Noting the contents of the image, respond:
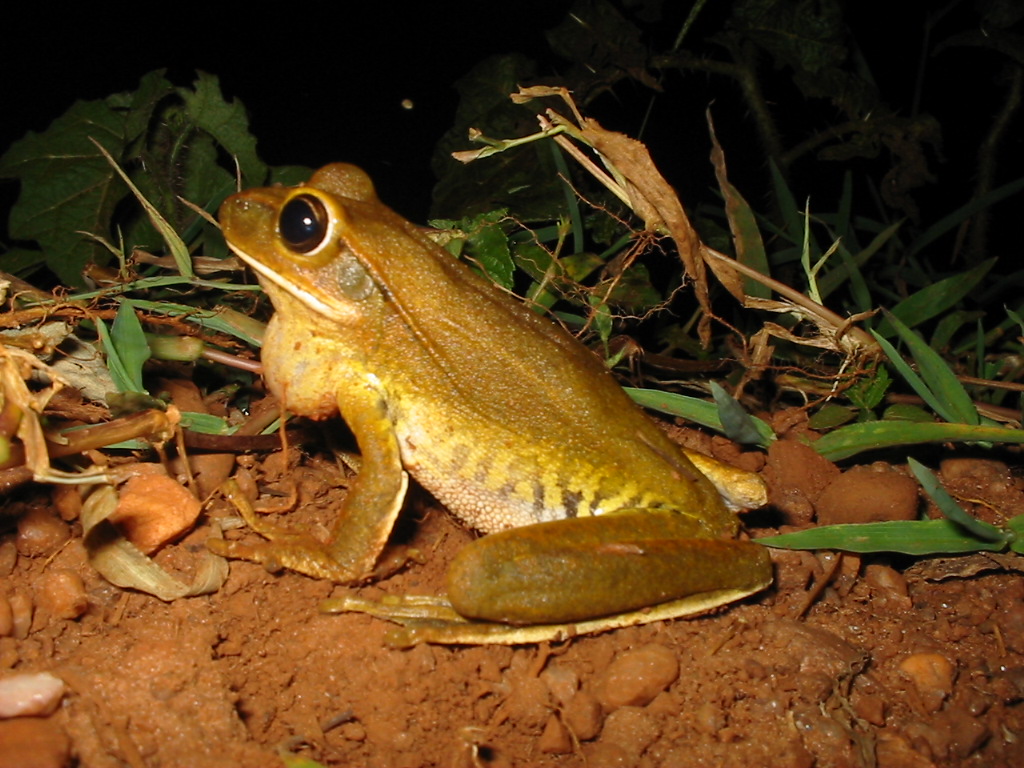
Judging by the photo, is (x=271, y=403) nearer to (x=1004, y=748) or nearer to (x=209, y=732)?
(x=209, y=732)

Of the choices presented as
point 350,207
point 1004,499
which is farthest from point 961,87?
point 350,207

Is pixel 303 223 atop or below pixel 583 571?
atop

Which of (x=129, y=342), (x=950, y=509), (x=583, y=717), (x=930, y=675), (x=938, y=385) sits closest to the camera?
(x=583, y=717)

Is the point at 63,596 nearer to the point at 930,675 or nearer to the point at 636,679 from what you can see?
the point at 636,679

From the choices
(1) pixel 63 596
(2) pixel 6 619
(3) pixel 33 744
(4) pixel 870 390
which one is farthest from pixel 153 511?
(4) pixel 870 390

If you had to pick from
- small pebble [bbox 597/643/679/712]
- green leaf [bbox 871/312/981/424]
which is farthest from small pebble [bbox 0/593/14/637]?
green leaf [bbox 871/312/981/424]

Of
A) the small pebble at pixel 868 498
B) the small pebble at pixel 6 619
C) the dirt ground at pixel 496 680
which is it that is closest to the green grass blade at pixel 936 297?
the small pebble at pixel 868 498
